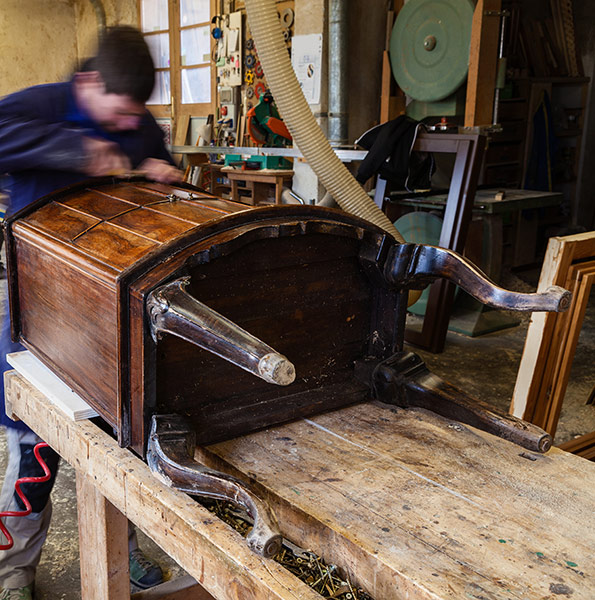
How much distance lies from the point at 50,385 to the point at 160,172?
0.66m

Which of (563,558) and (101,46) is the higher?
(101,46)

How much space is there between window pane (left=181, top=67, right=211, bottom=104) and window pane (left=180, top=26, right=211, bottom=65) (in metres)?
0.11

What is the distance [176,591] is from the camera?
1686 millimetres

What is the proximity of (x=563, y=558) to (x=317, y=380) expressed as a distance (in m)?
0.60

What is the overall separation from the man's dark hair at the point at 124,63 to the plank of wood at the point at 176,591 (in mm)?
1245

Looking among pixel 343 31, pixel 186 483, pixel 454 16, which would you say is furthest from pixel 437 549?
pixel 343 31

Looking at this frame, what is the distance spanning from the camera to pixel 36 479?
161 centimetres

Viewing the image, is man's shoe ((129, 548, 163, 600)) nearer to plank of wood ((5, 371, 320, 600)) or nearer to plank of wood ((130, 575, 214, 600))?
plank of wood ((130, 575, 214, 600))

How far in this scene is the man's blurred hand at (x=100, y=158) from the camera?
65.2 inches

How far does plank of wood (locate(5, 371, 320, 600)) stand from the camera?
0.91 meters

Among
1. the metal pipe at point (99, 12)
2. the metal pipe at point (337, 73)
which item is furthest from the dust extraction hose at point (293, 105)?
the metal pipe at point (99, 12)

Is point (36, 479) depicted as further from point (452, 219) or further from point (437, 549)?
point (452, 219)

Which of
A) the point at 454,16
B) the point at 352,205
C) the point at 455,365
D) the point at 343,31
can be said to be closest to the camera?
the point at 352,205

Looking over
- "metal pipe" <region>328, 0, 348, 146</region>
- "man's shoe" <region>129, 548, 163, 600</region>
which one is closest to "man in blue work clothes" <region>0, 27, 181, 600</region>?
"man's shoe" <region>129, 548, 163, 600</region>
